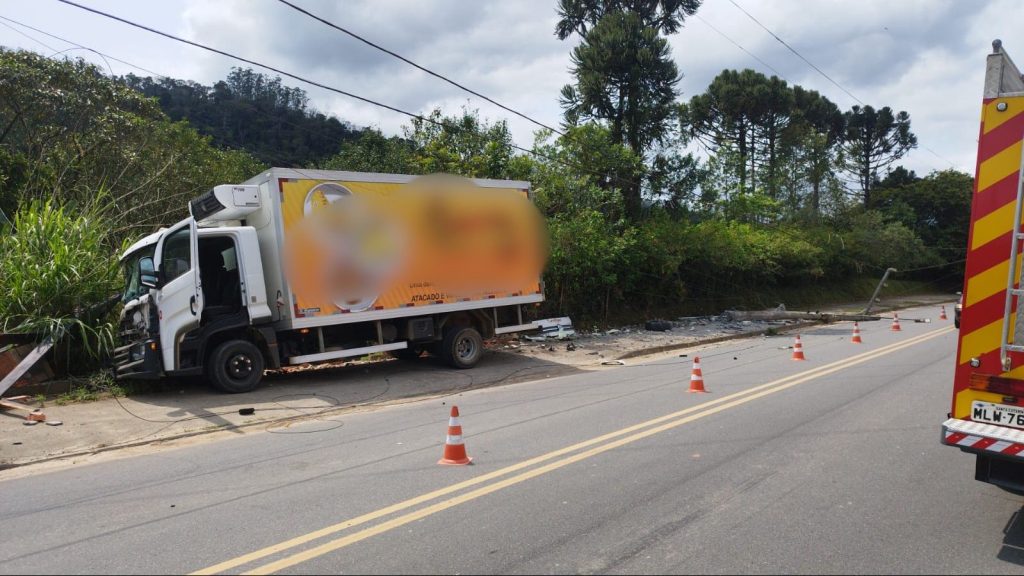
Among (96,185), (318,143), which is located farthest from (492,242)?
(318,143)

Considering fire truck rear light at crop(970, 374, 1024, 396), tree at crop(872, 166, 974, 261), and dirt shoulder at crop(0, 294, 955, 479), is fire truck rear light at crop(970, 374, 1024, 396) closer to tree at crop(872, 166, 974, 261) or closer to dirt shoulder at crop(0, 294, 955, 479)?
dirt shoulder at crop(0, 294, 955, 479)

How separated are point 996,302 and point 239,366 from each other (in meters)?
9.84

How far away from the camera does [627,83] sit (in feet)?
87.8

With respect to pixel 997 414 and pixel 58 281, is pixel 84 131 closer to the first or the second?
pixel 58 281

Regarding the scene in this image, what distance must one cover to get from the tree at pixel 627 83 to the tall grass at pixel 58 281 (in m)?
18.0

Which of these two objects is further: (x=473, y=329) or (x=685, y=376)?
(x=473, y=329)

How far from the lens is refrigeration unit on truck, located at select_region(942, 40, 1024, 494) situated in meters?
4.36

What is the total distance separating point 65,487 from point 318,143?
3690cm

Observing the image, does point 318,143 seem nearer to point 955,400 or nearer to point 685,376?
point 685,376

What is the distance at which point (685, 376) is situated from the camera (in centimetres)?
1198

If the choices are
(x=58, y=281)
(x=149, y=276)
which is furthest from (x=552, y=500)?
(x=58, y=281)

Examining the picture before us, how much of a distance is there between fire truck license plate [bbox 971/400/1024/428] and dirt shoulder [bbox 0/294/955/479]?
6.92 meters

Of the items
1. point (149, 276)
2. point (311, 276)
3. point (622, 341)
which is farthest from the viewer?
point (622, 341)

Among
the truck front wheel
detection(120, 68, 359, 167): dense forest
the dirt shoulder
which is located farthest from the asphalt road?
detection(120, 68, 359, 167): dense forest
